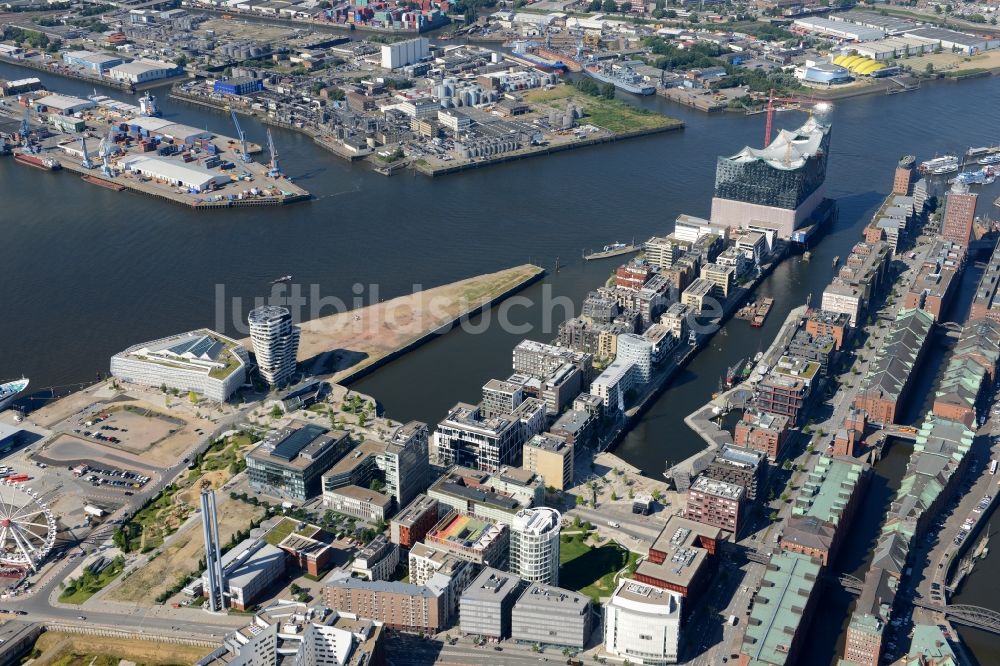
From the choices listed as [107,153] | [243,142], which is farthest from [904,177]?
[107,153]

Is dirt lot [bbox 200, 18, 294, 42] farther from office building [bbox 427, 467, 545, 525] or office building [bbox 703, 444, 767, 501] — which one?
office building [bbox 703, 444, 767, 501]

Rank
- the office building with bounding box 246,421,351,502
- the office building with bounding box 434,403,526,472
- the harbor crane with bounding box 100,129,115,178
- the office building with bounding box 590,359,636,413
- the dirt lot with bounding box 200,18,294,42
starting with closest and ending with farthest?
the office building with bounding box 246,421,351,502, the office building with bounding box 434,403,526,472, the office building with bounding box 590,359,636,413, the harbor crane with bounding box 100,129,115,178, the dirt lot with bounding box 200,18,294,42

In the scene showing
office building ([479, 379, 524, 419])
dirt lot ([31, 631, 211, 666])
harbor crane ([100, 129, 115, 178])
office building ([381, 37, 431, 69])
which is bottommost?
dirt lot ([31, 631, 211, 666])

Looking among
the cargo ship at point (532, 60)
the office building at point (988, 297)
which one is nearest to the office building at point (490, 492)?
the office building at point (988, 297)

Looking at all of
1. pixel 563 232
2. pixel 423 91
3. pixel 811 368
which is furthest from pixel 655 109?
pixel 811 368

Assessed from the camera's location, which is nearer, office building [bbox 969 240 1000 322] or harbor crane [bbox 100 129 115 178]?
office building [bbox 969 240 1000 322]

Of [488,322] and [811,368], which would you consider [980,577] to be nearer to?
[811,368]

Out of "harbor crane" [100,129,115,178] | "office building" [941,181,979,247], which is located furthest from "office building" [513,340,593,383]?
"harbor crane" [100,129,115,178]

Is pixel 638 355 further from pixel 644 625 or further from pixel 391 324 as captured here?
pixel 644 625
